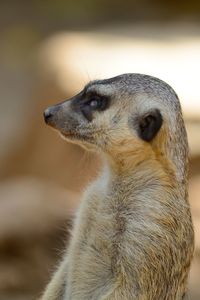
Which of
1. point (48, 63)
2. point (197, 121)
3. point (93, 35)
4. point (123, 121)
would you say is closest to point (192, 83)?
point (197, 121)

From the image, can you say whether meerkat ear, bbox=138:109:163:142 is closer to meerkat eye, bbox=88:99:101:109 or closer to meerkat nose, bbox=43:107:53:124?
meerkat eye, bbox=88:99:101:109

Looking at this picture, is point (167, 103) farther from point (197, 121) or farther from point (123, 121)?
point (197, 121)

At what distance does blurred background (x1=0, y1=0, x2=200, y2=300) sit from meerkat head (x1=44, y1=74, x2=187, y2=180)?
0.75m

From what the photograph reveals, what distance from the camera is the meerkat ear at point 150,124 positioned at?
4.44 metres

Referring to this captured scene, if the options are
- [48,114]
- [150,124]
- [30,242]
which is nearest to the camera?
[150,124]

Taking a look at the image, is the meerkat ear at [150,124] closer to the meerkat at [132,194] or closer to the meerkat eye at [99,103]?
the meerkat at [132,194]

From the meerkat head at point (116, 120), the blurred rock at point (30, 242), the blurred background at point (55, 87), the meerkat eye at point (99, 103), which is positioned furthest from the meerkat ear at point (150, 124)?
the blurred rock at point (30, 242)

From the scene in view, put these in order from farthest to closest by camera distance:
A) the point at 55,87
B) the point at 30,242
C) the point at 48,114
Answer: the point at 55,87
the point at 30,242
the point at 48,114

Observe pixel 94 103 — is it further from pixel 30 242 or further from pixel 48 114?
pixel 30 242

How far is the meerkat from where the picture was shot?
446 centimetres

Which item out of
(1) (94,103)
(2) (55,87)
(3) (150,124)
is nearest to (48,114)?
(1) (94,103)

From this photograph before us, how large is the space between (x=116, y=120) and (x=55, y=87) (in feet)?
16.7

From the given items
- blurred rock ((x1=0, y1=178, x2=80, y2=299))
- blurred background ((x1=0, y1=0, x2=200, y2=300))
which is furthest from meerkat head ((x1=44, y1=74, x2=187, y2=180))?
blurred rock ((x1=0, y1=178, x2=80, y2=299))

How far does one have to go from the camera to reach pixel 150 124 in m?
4.48
